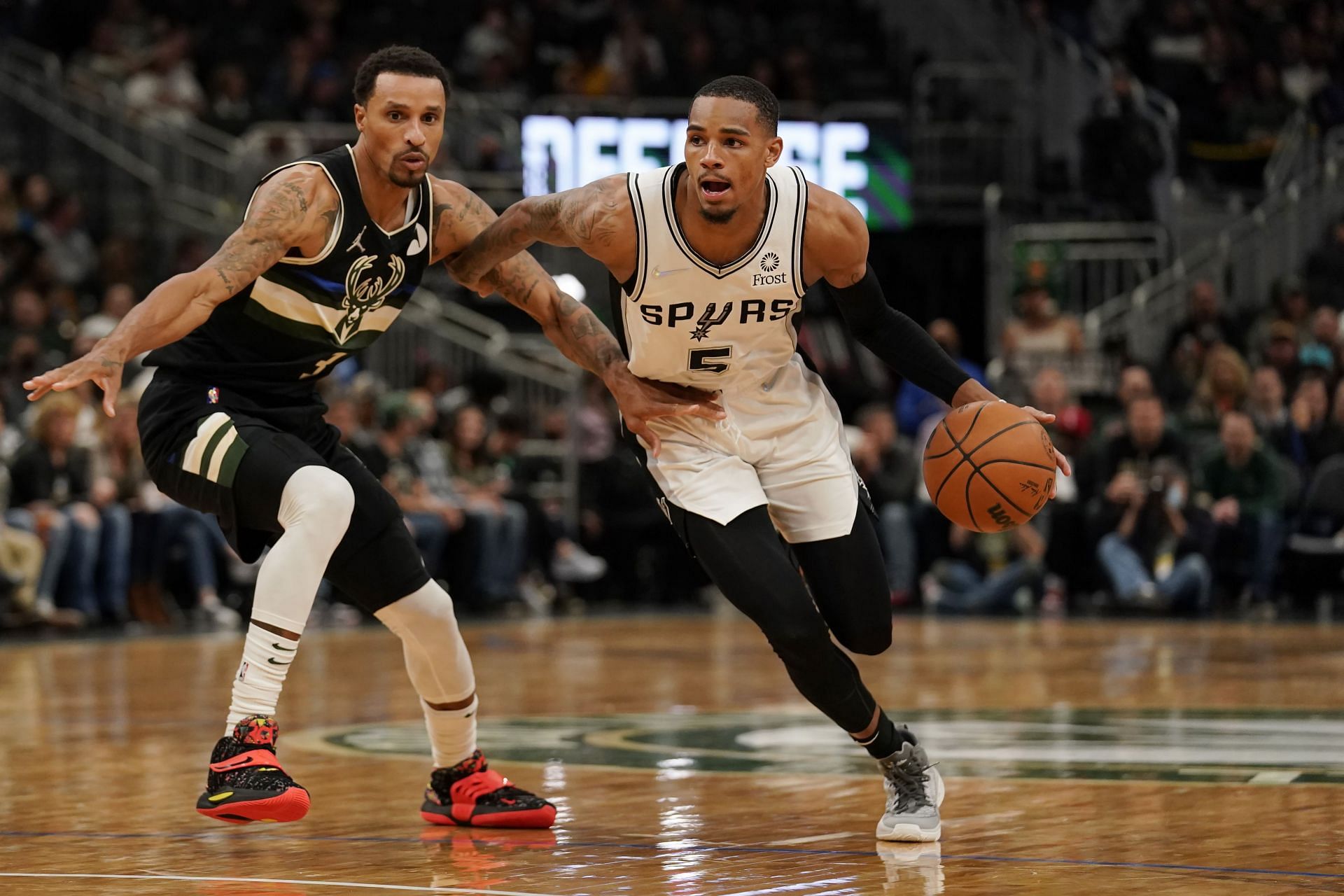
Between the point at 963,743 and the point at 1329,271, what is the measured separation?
10.8 m

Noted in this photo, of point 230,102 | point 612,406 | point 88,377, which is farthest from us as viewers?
point 230,102

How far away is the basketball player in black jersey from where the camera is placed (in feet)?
16.0

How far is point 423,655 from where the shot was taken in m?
5.34

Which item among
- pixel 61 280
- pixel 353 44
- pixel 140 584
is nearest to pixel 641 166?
pixel 353 44

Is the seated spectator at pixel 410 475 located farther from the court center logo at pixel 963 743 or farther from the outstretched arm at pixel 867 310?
the outstretched arm at pixel 867 310

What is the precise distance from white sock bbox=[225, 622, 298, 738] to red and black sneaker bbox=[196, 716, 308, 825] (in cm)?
7

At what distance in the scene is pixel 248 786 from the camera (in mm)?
4625

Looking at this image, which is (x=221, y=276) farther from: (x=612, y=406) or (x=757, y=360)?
(x=612, y=406)

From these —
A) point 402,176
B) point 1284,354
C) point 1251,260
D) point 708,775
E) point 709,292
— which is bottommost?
point 708,775

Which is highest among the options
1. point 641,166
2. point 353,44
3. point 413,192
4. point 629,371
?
point 353,44

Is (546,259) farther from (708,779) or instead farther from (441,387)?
(708,779)

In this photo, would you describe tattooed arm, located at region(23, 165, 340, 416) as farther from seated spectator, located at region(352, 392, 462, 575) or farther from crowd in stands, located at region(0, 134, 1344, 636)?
seated spectator, located at region(352, 392, 462, 575)

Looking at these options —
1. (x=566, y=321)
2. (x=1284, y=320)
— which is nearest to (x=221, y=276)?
(x=566, y=321)

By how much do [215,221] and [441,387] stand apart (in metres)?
3.15
